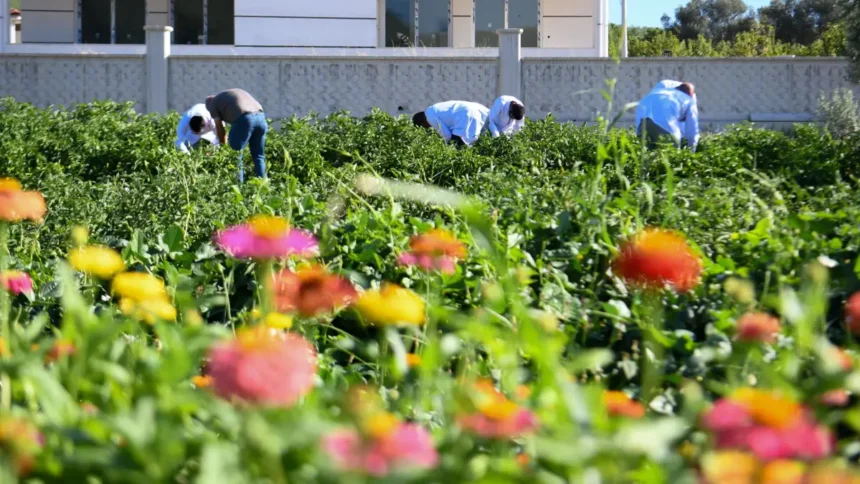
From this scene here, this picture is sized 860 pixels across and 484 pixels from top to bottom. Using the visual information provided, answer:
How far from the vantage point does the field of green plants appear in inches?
45.8

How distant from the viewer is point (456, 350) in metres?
2.05

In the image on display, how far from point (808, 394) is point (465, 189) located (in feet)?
17.4

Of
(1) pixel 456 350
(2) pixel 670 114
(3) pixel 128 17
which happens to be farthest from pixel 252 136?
(3) pixel 128 17

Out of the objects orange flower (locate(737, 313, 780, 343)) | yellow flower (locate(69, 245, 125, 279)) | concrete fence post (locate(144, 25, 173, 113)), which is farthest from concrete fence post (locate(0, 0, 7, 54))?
orange flower (locate(737, 313, 780, 343))

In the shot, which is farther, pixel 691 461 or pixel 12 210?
pixel 12 210

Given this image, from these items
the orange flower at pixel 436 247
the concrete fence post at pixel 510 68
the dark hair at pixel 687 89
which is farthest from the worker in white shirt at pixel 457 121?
the orange flower at pixel 436 247

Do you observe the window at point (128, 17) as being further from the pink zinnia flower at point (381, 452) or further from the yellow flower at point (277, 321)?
the pink zinnia flower at point (381, 452)

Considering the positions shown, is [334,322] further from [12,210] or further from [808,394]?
[808,394]

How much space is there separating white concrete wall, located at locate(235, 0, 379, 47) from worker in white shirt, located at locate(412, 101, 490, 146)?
26.8ft

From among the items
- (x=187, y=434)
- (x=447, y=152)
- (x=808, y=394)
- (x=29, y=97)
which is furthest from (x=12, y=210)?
(x=29, y=97)

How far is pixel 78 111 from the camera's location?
12.0 meters

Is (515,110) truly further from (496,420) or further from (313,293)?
(496,420)

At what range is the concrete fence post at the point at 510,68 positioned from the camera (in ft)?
53.3

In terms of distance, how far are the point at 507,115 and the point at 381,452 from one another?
11.6m
